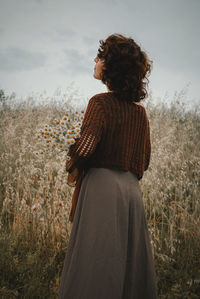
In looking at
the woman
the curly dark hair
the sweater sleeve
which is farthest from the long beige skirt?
the curly dark hair

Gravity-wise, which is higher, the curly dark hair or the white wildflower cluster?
the curly dark hair

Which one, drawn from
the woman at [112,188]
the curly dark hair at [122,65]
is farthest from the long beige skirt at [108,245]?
the curly dark hair at [122,65]

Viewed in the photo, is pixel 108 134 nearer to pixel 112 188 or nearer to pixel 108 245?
pixel 112 188

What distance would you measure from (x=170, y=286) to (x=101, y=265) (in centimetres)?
108

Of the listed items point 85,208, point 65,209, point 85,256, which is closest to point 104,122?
point 85,208

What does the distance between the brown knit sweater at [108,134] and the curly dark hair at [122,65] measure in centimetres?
6

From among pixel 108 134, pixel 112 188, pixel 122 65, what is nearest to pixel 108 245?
pixel 112 188

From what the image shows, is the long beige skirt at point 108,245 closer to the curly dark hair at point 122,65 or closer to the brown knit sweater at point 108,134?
the brown knit sweater at point 108,134

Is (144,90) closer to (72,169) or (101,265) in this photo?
(72,169)

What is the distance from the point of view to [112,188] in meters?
1.22

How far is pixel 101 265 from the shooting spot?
1.15 metres

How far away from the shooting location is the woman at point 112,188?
1.15 metres

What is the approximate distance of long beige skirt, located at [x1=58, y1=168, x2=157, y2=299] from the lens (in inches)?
45.3

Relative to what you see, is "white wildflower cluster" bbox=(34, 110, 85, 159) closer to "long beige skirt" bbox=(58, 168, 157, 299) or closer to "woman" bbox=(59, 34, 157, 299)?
"woman" bbox=(59, 34, 157, 299)
